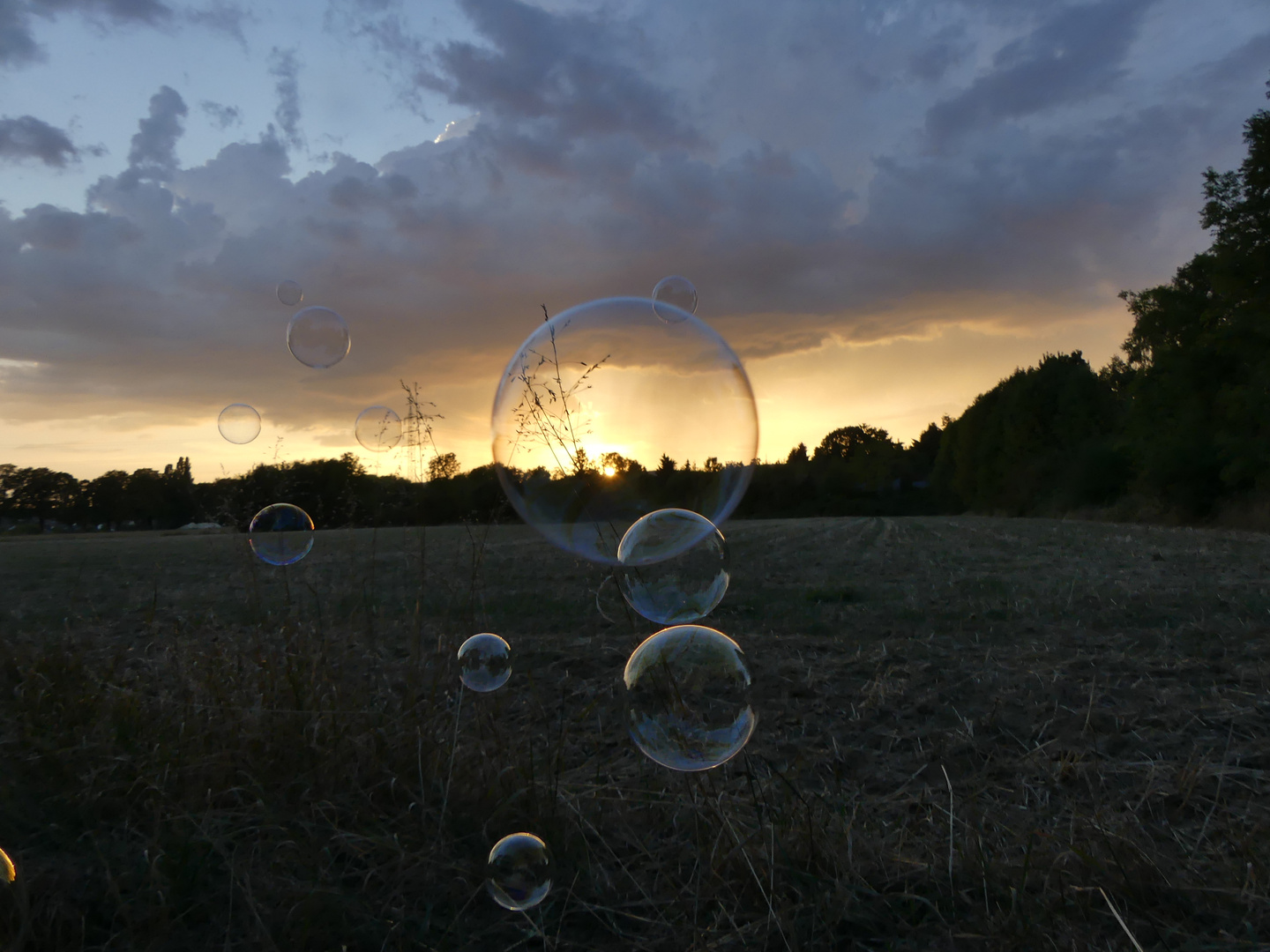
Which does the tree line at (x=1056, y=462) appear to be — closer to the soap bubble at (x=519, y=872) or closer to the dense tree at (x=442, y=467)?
the dense tree at (x=442, y=467)

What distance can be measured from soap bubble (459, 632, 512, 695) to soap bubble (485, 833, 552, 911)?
1.27 m

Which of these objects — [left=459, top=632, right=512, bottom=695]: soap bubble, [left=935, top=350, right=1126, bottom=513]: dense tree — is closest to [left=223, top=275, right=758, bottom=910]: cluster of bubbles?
[left=459, top=632, right=512, bottom=695]: soap bubble

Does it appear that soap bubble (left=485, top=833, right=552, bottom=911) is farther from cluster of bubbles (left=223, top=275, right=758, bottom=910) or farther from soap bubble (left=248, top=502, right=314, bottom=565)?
soap bubble (left=248, top=502, right=314, bottom=565)

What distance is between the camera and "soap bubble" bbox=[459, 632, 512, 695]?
3.54 metres

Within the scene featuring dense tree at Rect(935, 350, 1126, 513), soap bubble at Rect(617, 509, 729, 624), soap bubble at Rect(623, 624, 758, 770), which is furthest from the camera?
dense tree at Rect(935, 350, 1126, 513)

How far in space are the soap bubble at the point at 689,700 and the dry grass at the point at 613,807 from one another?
0.52 feet

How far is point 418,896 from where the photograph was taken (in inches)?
89.5

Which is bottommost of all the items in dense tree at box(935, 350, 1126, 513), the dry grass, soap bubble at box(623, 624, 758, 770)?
the dry grass

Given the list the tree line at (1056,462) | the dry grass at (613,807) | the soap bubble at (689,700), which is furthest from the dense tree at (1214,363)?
the soap bubble at (689,700)

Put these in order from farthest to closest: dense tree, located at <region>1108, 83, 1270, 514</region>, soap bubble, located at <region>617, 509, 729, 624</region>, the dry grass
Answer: dense tree, located at <region>1108, 83, 1270, 514</region>, soap bubble, located at <region>617, 509, 729, 624</region>, the dry grass

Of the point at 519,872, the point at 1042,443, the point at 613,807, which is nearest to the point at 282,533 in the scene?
the point at 613,807

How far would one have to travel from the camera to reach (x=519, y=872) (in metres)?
2.22

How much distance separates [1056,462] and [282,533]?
49.0 meters

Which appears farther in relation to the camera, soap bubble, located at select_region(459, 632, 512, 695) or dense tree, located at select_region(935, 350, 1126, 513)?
dense tree, located at select_region(935, 350, 1126, 513)
